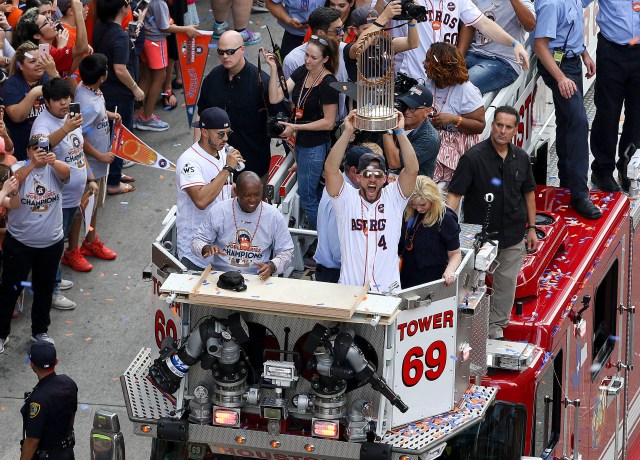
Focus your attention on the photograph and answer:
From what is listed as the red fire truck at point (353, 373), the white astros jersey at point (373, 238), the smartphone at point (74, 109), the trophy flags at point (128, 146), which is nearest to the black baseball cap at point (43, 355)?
the red fire truck at point (353, 373)

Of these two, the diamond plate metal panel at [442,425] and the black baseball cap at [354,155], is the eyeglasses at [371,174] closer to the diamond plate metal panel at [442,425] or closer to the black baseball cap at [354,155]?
the black baseball cap at [354,155]

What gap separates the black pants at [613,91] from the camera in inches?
483

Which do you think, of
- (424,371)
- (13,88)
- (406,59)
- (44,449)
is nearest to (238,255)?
(424,371)

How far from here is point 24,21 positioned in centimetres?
1348

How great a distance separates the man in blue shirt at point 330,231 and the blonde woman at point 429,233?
0.40 metres

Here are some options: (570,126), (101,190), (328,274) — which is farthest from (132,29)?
(328,274)

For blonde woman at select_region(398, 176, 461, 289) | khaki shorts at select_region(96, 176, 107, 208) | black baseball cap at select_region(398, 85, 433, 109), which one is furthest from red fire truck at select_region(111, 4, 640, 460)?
khaki shorts at select_region(96, 176, 107, 208)

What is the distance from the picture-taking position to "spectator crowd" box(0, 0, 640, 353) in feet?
29.9

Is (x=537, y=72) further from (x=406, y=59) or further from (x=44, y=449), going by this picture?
(x=44, y=449)

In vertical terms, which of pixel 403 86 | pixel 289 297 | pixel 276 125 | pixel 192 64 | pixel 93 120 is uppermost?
pixel 192 64

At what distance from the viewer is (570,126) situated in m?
11.7

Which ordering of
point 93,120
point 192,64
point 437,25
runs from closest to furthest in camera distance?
point 437,25, point 93,120, point 192,64

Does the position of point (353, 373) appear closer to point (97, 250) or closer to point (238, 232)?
point (238, 232)

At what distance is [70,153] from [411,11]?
3499 millimetres
